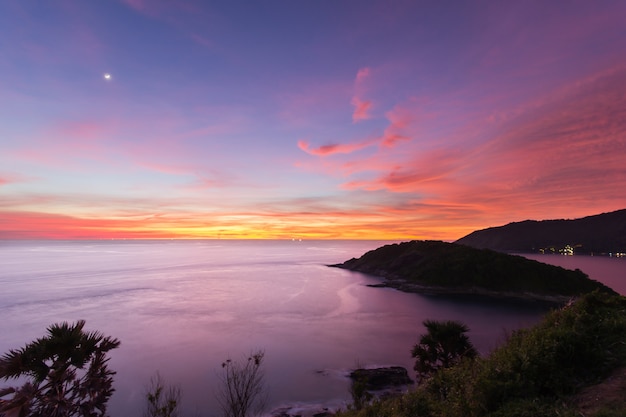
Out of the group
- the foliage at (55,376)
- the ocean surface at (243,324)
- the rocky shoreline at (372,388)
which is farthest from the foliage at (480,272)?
the foliage at (55,376)

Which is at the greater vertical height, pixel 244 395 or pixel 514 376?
pixel 514 376

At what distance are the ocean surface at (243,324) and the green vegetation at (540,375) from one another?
781 inches

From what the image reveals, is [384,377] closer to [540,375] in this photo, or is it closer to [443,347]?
[443,347]

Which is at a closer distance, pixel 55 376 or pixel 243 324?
pixel 55 376

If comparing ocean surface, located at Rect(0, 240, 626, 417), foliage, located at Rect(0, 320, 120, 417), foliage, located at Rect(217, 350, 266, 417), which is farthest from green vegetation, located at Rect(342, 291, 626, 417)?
foliage, located at Rect(217, 350, 266, 417)

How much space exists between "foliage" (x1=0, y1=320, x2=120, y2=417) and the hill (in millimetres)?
111228

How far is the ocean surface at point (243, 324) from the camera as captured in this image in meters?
44.2

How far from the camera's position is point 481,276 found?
112500mm

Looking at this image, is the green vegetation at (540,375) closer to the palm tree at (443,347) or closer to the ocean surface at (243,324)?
the palm tree at (443,347)

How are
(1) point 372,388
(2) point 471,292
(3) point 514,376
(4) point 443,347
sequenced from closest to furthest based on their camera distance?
1. (3) point 514,376
2. (4) point 443,347
3. (1) point 372,388
4. (2) point 471,292

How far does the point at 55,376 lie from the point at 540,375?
20584 millimetres

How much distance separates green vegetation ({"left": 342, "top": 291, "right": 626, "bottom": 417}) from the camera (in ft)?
33.9

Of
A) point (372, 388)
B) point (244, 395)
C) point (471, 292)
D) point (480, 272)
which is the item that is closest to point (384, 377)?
point (372, 388)

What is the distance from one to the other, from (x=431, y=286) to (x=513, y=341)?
107409mm
